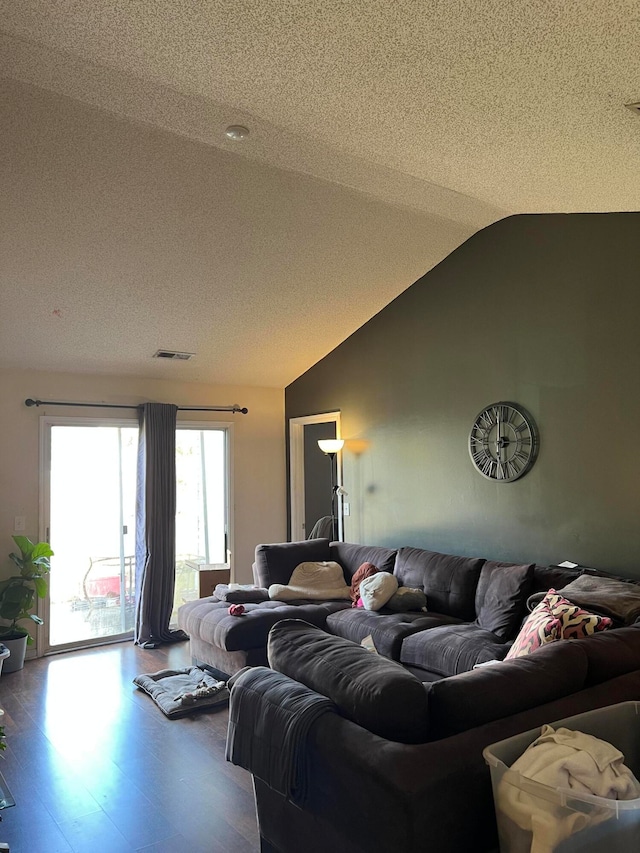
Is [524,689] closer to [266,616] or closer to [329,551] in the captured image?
[266,616]

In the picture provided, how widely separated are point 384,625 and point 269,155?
3.03 m

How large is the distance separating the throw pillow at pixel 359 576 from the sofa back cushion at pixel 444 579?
9.7 inches

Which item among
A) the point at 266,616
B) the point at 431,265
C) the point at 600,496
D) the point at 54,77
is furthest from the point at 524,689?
the point at 431,265

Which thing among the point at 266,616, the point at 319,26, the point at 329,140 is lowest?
the point at 266,616

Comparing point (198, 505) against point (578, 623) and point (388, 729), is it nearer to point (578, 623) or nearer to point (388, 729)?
point (578, 623)

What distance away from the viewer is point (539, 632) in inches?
113

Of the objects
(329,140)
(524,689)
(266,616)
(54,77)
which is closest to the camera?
(524,689)

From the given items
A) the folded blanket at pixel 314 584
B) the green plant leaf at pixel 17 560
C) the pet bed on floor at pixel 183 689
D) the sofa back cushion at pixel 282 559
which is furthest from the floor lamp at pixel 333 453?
the green plant leaf at pixel 17 560

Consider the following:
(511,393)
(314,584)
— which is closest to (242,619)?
(314,584)

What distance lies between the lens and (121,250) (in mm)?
4234

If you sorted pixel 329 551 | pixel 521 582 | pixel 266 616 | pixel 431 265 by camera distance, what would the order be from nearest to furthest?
pixel 521 582 < pixel 266 616 < pixel 431 265 < pixel 329 551

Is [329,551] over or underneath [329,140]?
underneath

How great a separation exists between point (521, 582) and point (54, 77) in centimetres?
362

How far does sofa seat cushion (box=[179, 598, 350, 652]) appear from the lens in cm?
436
